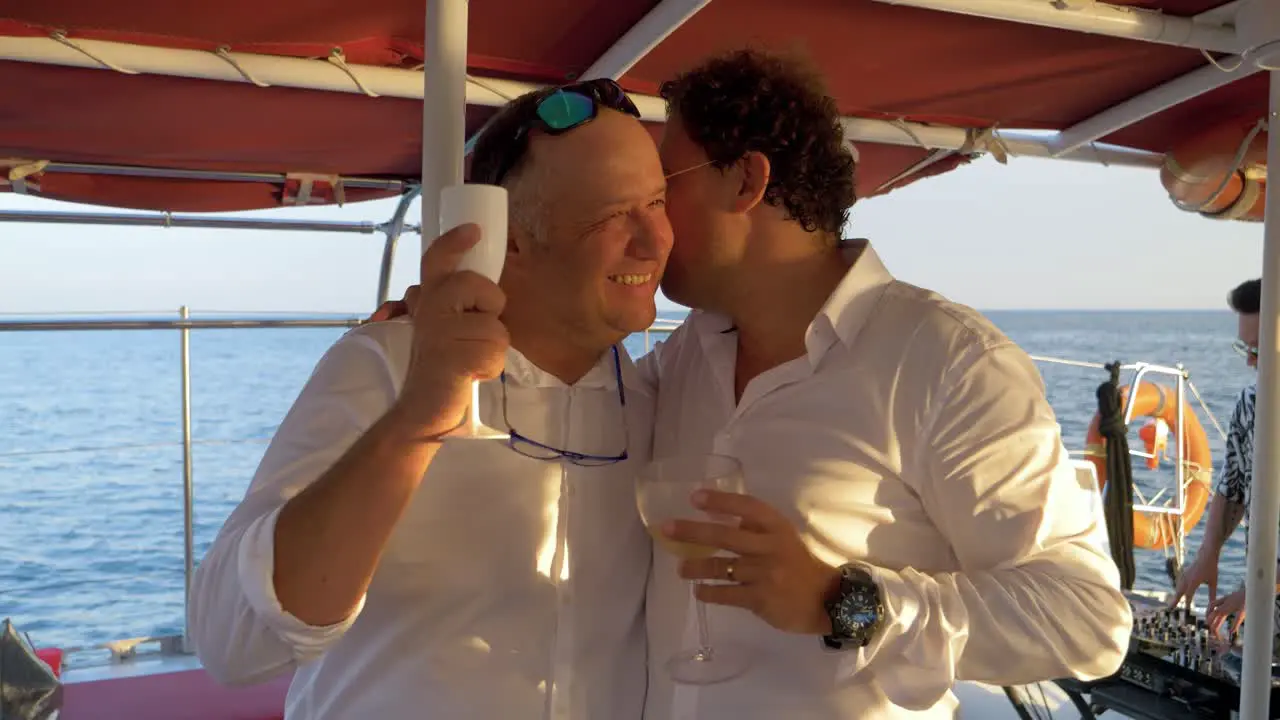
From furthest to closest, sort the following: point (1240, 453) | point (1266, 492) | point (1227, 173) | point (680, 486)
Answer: point (1240, 453), point (1227, 173), point (1266, 492), point (680, 486)

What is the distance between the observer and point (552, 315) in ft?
5.18

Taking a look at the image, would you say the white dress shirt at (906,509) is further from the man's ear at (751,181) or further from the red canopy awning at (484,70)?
the red canopy awning at (484,70)

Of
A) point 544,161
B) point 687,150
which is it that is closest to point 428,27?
point 544,161

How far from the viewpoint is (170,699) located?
3.65 meters

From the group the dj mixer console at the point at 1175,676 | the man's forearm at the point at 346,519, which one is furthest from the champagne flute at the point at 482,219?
the dj mixer console at the point at 1175,676

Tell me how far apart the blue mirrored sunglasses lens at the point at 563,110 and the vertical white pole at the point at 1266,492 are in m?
1.82

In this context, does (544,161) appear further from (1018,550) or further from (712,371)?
(1018,550)

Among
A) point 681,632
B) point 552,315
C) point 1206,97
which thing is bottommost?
point 681,632

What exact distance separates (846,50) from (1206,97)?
1.20 metres

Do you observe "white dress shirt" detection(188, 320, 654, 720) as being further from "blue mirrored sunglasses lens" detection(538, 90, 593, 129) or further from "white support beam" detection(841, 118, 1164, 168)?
"white support beam" detection(841, 118, 1164, 168)

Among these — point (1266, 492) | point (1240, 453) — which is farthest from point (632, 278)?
point (1240, 453)

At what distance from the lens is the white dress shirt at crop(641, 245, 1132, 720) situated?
1374mm

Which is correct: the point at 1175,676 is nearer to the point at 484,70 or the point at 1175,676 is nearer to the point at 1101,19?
the point at 1101,19

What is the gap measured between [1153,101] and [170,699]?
3.82 metres
